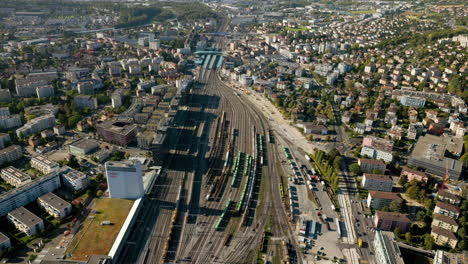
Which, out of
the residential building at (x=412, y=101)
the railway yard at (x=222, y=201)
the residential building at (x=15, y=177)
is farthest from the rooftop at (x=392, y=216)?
the residential building at (x=15, y=177)

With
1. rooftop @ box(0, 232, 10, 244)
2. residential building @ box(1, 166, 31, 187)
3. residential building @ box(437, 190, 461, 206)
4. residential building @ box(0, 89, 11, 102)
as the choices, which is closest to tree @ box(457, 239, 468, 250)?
residential building @ box(437, 190, 461, 206)

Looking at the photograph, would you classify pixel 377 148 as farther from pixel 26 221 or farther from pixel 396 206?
pixel 26 221

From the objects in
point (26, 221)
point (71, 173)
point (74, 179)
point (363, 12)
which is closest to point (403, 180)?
point (74, 179)

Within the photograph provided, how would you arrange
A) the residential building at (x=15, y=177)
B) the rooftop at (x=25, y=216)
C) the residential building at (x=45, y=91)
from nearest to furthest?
the rooftop at (x=25, y=216)
the residential building at (x=15, y=177)
the residential building at (x=45, y=91)

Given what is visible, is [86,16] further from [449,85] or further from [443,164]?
[443,164]

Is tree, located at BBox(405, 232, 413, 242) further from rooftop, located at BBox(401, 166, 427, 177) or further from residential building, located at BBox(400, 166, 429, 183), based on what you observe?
rooftop, located at BBox(401, 166, 427, 177)

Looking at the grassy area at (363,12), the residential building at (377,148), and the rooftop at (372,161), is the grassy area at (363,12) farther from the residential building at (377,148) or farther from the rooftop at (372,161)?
the rooftop at (372,161)

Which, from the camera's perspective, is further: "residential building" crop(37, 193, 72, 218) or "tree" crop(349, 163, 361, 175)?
"tree" crop(349, 163, 361, 175)
